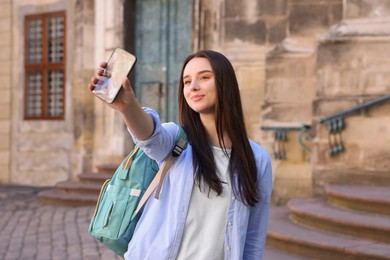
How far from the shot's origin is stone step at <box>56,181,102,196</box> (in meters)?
10.7

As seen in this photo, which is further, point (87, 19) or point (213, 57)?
point (87, 19)

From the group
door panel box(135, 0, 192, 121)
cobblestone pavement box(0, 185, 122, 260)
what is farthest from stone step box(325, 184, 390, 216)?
door panel box(135, 0, 192, 121)

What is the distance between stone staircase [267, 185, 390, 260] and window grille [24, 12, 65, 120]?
7.48 meters

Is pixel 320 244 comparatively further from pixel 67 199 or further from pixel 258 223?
pixel 67 199

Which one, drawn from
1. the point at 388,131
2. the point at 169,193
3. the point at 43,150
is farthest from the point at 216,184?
the point at 43,150

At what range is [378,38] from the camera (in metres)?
7.70

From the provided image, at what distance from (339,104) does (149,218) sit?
19.0 ft

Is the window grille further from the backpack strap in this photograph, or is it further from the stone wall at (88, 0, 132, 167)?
→ the backpack strap

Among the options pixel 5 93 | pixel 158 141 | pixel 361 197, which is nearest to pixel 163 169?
pixel 158 141

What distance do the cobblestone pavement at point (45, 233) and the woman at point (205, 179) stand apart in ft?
13.1

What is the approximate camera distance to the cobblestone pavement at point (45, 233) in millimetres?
6511

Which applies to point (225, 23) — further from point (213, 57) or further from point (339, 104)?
point (213, 57)

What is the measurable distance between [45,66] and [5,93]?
122 cm

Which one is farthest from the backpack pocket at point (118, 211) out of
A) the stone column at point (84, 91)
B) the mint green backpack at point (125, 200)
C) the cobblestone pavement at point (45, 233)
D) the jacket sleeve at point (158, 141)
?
the stone column at point (84, 91)
